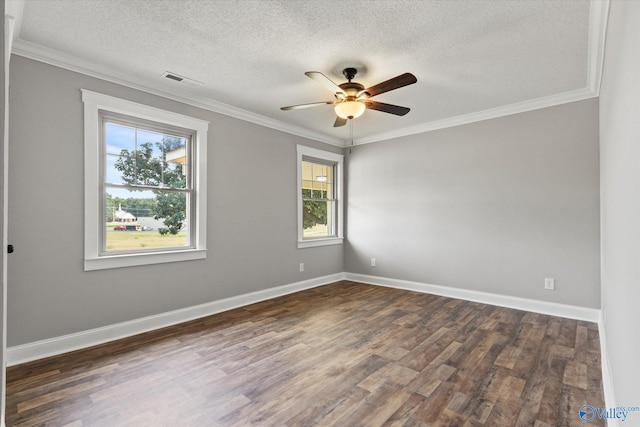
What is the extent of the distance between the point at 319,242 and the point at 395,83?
10.5 ft

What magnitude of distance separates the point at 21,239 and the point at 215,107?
2.31 m

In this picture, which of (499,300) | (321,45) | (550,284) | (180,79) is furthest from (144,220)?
(550,284)

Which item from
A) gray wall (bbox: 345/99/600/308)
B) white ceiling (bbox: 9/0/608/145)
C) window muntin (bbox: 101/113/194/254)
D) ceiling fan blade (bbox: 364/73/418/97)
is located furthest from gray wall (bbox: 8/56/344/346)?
gray wall (bbox: 345/99/600/308)

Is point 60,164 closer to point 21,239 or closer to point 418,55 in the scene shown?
point 21,239

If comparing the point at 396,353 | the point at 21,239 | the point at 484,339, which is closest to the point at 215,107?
the point at 21,239

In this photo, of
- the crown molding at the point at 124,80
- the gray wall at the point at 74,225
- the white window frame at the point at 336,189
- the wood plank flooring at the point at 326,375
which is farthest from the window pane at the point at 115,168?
the white window frame at the point at 336,189

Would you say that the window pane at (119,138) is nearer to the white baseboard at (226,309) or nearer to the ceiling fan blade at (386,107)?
the white baseboard at (226,309)

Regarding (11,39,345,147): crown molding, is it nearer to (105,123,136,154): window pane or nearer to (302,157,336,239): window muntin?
(105,123,136,154): window pane

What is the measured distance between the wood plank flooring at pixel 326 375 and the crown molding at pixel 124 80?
252cm

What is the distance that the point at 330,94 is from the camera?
11.9 feet

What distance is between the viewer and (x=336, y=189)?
581 centimetres

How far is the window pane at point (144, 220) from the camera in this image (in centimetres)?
315

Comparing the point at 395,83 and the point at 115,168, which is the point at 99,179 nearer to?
the point at 115,168

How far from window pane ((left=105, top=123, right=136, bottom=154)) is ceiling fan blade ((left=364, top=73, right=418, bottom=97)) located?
8.03ft
